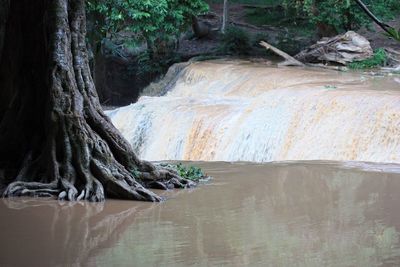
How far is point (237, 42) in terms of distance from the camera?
25344mm

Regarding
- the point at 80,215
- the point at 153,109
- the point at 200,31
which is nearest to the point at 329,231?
the point at 80,215

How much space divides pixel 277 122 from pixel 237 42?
11.6 metres

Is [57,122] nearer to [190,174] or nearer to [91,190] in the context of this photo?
[91,190]

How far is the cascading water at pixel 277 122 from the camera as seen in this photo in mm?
12680

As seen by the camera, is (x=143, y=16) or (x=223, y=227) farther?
(x=143, y=16)

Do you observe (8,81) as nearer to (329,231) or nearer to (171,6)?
(329,231)

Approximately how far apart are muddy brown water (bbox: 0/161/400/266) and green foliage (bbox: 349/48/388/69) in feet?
40.9

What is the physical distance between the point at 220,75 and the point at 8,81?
11.5 metres

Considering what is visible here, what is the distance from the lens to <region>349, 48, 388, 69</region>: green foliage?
2120 centimetres

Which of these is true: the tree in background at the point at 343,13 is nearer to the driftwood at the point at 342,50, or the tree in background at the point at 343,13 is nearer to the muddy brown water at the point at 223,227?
the driftwood at the point at 342,50

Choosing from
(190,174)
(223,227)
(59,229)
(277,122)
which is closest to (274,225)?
(223,227)

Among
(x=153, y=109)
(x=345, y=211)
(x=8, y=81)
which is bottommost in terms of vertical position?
(x=153, y=109)

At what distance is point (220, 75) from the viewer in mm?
20391

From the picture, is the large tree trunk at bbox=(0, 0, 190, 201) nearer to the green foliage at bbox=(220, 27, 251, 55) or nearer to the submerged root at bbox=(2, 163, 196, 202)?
the submerged root at bbox=(2, 163, 196, 202)
